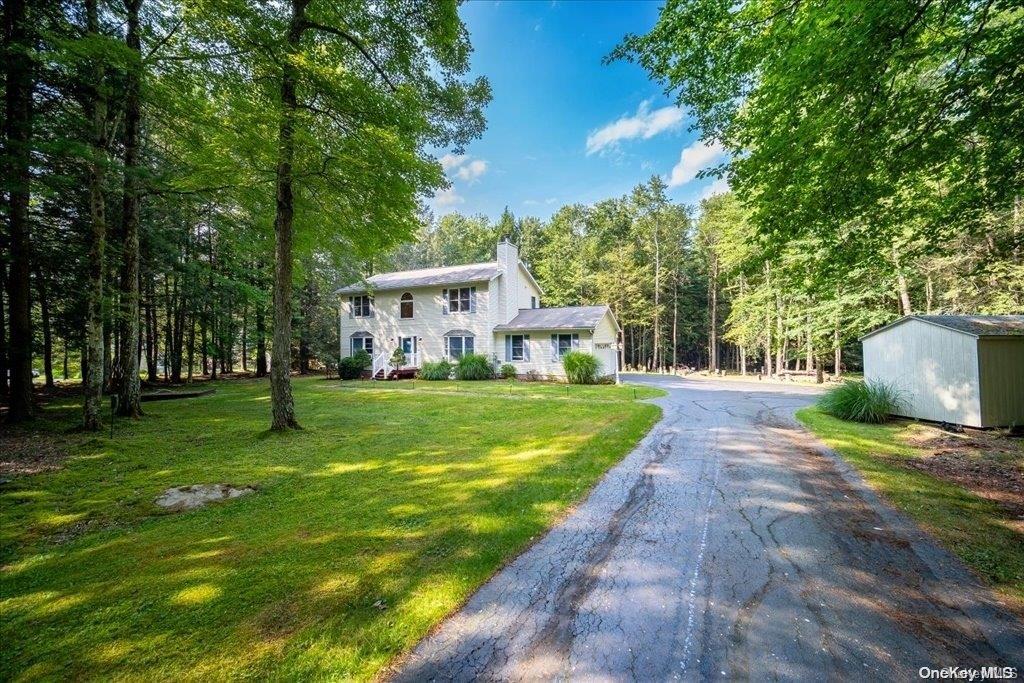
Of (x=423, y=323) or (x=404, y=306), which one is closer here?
(x=423, y=323)

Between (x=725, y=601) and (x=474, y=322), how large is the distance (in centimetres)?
1974

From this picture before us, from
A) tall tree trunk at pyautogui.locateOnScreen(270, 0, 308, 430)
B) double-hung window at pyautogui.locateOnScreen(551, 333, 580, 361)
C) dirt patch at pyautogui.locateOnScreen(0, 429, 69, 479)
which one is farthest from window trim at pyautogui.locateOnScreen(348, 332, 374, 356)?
tall tree trunk at pyautogui.locateOnScreen(270, 0, 308, 430)

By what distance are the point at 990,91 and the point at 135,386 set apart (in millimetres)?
16412

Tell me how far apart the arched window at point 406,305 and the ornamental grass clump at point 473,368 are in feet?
17.4

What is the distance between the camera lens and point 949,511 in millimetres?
4113

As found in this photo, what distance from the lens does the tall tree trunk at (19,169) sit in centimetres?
722

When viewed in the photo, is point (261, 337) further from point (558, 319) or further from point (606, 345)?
point (606, 345)

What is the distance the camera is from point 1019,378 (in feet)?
26.5

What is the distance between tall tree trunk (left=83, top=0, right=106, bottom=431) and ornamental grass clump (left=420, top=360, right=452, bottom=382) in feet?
44.4

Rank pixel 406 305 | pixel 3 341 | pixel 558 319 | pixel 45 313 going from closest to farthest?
pixel 3 341 → pixel 45 313 → pixel 558 319 → pixel 406 305

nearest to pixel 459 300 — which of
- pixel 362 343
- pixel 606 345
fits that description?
pixel 362 343

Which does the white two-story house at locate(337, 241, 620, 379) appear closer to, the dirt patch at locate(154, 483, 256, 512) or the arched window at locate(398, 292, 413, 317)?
the arched window at locate(398, 292, 413, 317)

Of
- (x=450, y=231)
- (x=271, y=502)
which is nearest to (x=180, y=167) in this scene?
(x=271, y=502)

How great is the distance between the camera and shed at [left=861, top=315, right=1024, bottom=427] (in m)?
8.02
